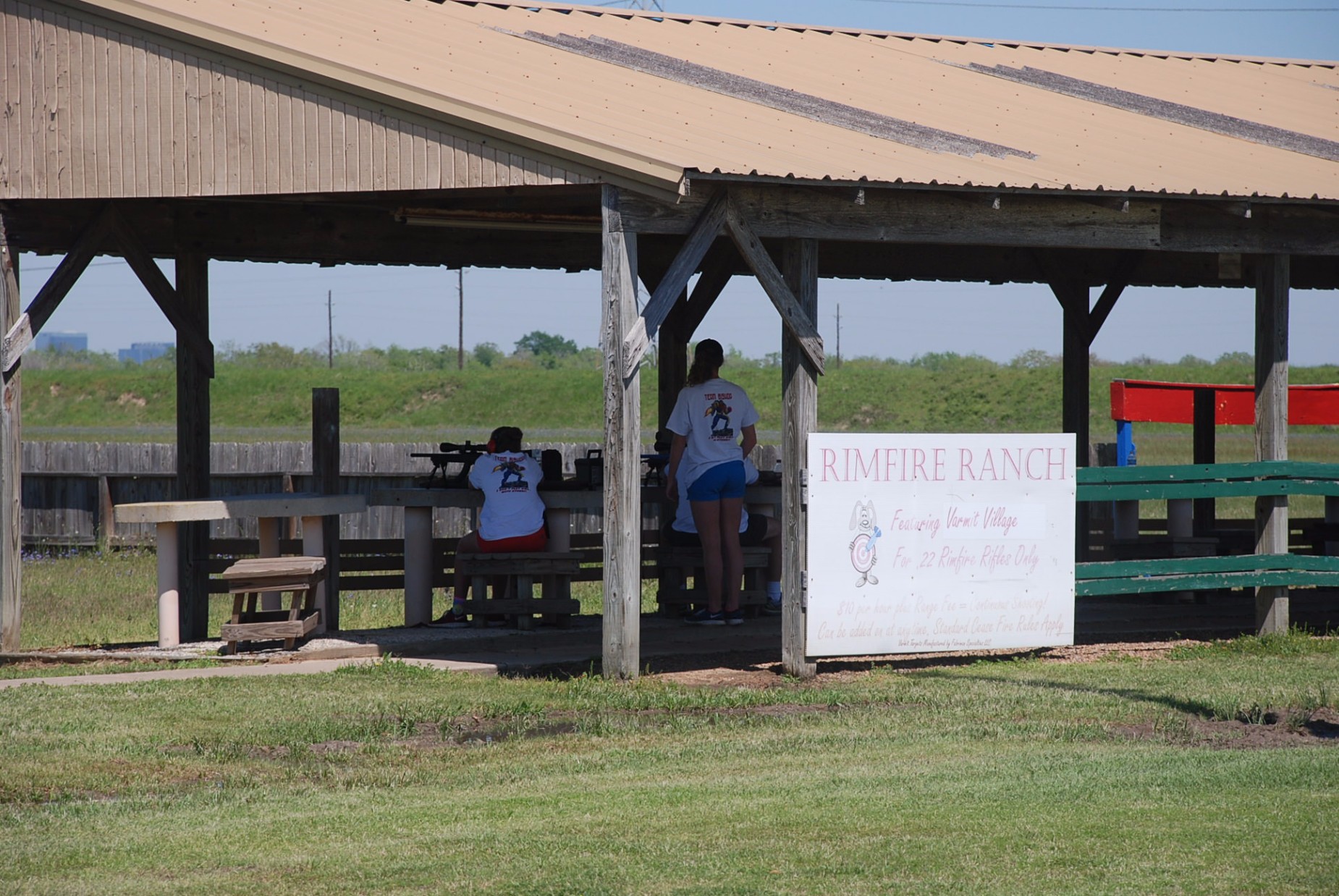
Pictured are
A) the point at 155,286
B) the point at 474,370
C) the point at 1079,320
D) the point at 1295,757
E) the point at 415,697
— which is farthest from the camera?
the point at 474,370

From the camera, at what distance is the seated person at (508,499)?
12.0m

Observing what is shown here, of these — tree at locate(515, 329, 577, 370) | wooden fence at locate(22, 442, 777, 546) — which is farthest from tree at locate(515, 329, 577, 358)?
wooden fence at locate(22, 442, 777, 546)

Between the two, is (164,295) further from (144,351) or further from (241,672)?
(144,351)

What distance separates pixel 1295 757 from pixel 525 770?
3741mm

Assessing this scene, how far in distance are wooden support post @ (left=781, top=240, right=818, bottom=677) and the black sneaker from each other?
128 inches

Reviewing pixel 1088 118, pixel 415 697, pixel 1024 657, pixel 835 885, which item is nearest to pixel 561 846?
pixel 835 885

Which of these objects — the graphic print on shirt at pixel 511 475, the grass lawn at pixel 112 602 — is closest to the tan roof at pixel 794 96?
the graphic print on shirt at pixel 511 475

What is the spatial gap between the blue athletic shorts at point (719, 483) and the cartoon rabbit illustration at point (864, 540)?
1.52m

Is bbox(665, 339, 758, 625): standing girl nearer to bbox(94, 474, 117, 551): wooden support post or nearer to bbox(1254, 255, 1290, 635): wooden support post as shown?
bbox(1254, 255, 1290, 635): wooden support post

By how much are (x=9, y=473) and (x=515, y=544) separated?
365cm

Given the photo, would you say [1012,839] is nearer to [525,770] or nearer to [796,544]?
[525,770]

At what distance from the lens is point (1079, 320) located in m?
16.6

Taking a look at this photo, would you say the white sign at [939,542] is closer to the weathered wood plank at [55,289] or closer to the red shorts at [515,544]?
the red shorts at [515,544]

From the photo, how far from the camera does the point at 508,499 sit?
12.0 meters
